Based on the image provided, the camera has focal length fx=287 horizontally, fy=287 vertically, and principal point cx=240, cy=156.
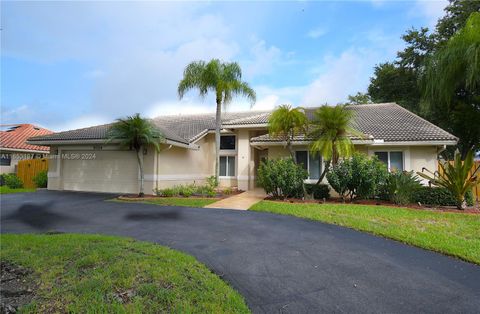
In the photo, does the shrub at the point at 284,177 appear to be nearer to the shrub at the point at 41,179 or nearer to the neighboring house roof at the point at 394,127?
the neighboring house roof at the point at 394,127

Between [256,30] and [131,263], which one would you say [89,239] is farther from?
[256,30]

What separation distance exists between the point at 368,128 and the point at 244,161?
752 cm

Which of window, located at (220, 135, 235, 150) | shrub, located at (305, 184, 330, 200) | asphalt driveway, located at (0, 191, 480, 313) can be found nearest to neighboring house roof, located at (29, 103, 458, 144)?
window, located at (220, 135, 235, 150)

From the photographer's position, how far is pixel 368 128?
645 inches

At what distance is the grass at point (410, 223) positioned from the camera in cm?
645

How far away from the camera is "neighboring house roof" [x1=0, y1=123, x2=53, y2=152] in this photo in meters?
23.1

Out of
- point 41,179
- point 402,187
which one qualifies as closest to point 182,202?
point 402,187

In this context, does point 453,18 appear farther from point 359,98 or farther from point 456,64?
point 359,98

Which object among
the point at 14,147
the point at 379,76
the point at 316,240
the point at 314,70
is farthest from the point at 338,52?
the point at 14,147

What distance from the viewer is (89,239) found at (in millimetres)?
6414

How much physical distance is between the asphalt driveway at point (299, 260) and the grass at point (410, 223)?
0.50 meters

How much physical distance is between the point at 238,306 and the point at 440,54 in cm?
1271

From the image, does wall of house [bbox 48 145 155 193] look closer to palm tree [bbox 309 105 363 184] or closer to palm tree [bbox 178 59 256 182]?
palm tree [bbox 178 59 256 182]

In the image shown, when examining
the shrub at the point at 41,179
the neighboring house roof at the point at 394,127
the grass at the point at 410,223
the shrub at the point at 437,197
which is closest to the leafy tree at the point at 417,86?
the neighboring house roof at the point at 394,127
